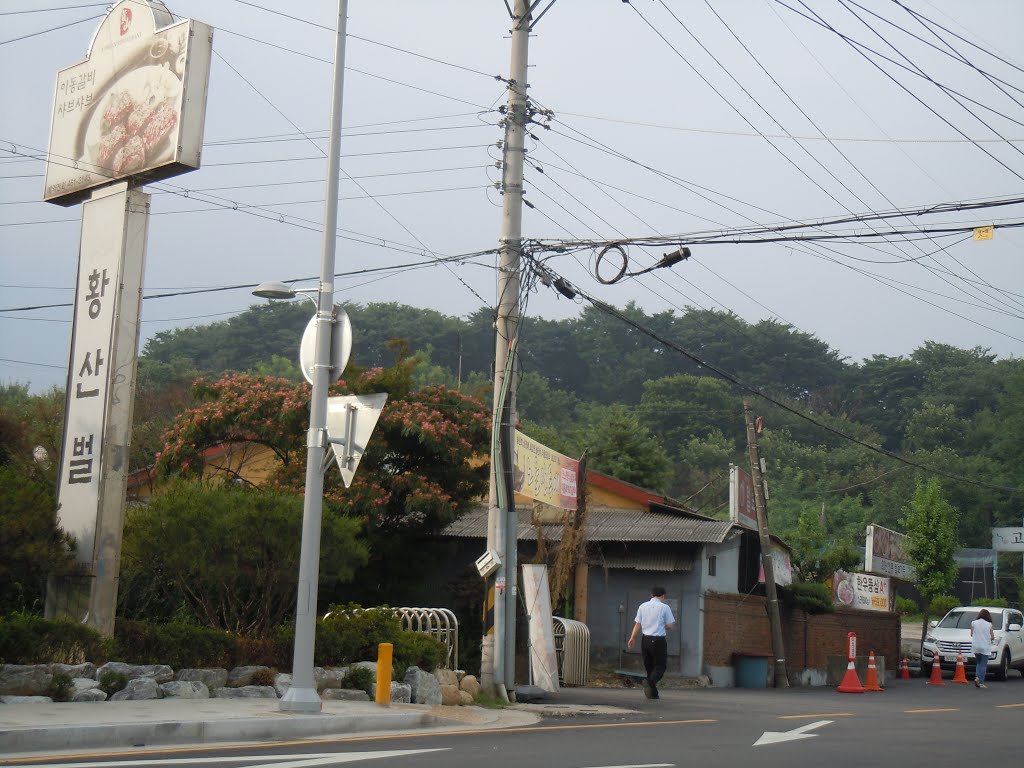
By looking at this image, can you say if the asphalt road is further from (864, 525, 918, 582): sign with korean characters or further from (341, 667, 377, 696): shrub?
(864, 525, 918, 582): sign with korean characters

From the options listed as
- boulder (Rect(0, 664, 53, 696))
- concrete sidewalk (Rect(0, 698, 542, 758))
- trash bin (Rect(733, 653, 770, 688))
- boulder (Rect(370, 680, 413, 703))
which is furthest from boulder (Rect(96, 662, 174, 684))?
trash bin (Rect(733, 653, 770, 688))

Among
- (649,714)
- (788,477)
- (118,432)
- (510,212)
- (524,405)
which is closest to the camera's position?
(118,432)

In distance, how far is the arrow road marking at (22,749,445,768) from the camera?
8338mm

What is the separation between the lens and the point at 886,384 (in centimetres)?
8762

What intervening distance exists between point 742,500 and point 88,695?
17.0 meters

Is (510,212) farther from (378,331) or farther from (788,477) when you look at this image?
(378,331)

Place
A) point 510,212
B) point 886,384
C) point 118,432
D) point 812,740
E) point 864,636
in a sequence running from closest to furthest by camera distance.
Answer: point 812,740 → point 118,432 → point 510,212 → point 864,636 → point 886,384

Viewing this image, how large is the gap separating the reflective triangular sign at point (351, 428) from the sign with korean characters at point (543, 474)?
4399 mm

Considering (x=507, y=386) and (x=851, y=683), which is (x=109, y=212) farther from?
(x=851, y=683)

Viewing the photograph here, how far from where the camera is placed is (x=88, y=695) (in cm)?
1213

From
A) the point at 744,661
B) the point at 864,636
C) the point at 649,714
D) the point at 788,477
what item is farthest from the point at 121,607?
the point at 788,477

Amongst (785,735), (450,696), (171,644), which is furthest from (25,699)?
(785,735)

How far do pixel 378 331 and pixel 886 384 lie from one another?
Result: 36458mm

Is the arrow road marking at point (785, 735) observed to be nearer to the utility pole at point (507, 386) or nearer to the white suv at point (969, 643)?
the utility pole at point (507, 386)
